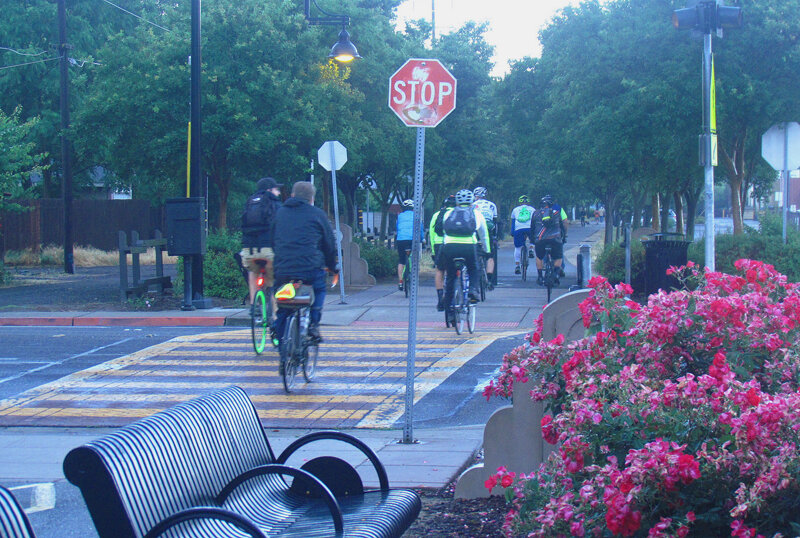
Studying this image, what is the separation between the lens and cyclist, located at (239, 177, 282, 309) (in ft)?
37.8

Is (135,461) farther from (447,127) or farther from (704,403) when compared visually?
(447,127)

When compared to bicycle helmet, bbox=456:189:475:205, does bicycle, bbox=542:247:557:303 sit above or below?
below

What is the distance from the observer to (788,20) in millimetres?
18641

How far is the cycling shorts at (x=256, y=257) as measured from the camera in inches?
456

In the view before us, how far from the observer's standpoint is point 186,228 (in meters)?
15.6

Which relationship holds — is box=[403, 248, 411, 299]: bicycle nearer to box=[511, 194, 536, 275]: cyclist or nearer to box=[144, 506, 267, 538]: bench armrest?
box=[511, 194, 536, 275]: cyclist

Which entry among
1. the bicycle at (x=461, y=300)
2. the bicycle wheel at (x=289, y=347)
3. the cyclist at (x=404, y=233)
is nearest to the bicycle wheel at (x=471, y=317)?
the bicycle at (x=461, y=300)

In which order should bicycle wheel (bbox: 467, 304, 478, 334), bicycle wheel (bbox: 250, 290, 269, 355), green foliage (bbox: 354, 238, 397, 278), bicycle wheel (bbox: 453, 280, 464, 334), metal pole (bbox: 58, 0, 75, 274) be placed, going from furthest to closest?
metal pole (bbox: 58, 0, 75, 274) < green foliage (bbox: 354, 238, 397, 278) < bicycle wheel (bbox: 467, 304, 478, 334) < bicycle wheel (bbox: 453, 280, 464, 334) < bicycle wheel (bbox: 250, 290, 269, 355)

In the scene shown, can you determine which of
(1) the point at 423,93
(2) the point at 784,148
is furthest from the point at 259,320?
(2) the point at 784,148

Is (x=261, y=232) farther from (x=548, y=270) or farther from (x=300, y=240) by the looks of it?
(x=548, y=270)

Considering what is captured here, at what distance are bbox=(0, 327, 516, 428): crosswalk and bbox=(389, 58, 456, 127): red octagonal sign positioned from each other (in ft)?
8.64

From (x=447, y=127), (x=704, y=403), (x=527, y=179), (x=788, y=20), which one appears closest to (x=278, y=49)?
(x=788, y=20)

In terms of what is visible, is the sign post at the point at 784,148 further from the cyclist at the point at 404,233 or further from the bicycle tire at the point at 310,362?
the bicycle tire at the point at 310,362

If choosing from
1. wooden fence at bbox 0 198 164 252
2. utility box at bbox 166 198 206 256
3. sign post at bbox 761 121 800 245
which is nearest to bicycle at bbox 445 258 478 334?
utility box at bbox 166 198 206 256
